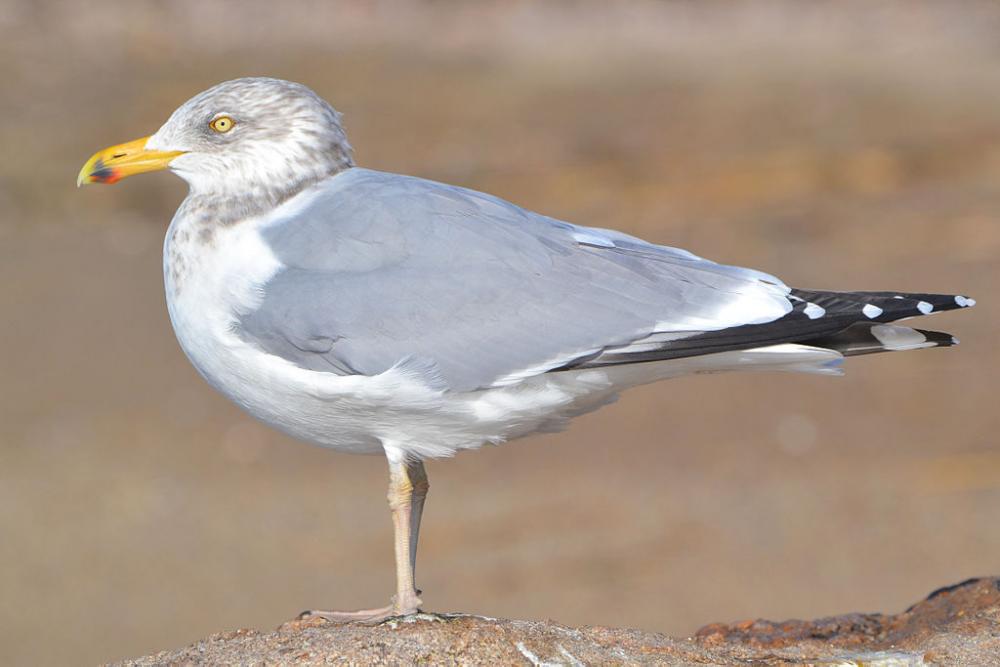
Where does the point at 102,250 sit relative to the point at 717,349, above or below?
above

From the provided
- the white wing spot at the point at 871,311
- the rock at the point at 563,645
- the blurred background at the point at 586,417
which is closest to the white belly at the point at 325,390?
the rock at the point at 563,645

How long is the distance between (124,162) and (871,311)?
5.67 ft

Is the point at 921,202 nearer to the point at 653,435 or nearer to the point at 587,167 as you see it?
the point at 587,167

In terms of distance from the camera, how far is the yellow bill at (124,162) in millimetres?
3334

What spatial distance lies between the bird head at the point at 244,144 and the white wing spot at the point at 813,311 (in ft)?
3.75

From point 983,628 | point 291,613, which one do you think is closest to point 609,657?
point 983,628

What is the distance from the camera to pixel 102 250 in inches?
413

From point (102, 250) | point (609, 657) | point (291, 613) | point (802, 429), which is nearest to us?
point (609, 657)

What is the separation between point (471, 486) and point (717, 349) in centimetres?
459

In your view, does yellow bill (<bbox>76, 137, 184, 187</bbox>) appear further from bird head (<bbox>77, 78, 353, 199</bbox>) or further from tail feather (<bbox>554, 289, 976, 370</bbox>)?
tail feather (<bbox>554, 289, 976, 370</bbox>)

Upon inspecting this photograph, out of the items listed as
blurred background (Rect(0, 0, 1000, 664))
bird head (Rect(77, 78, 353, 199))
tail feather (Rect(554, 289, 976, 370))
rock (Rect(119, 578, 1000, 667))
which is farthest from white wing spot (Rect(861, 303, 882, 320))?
blurred background (Rect(0, 0, 1000, 664))

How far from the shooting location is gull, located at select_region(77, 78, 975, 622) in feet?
9.82

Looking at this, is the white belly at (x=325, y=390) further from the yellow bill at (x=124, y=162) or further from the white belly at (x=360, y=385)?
the yellow bill at (x=124, y=162)

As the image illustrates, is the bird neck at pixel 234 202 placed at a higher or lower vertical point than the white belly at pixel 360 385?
higher
